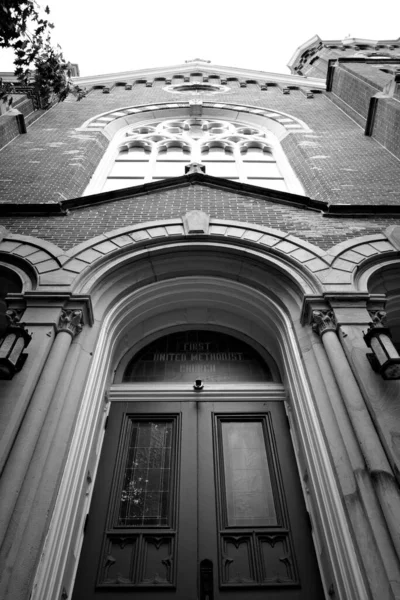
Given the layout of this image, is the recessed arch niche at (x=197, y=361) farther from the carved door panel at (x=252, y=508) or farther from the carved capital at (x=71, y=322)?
the carved capital at (x=71, y=322)

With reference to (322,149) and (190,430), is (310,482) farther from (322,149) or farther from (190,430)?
(322,149)

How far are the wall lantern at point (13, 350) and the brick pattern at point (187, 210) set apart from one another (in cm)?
230

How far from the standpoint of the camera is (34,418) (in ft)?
13.8

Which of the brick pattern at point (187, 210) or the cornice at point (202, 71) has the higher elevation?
the cornice at point (202, 71)

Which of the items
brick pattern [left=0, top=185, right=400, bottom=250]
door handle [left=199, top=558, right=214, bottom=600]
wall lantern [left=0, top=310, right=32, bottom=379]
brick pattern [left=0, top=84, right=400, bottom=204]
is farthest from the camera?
brick pattern [left=0, top=84, right=400, bottom=204]

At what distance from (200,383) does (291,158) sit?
6.84 m

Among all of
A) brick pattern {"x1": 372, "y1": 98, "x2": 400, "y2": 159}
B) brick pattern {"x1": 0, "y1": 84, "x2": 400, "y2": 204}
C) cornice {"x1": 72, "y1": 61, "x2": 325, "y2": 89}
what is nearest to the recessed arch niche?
brick pattern {"x1": 0, "y1": 84, "x2": 400, "y2": 204}

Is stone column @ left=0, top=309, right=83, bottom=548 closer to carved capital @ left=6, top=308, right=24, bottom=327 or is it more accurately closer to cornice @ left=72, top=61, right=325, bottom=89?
carved capital @ left=6, top=308, right=24, bottom=327

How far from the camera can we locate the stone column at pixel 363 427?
3.53 metres

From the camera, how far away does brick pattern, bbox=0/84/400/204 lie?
8.46 m

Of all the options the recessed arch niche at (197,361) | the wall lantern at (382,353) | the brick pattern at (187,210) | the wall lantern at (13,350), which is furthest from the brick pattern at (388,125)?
the wall lantern at (13,350)

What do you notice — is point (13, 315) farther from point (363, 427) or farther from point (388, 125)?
point (388, 125)

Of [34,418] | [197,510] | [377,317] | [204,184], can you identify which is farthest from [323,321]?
[204,184]

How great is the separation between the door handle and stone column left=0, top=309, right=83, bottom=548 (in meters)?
1.73
